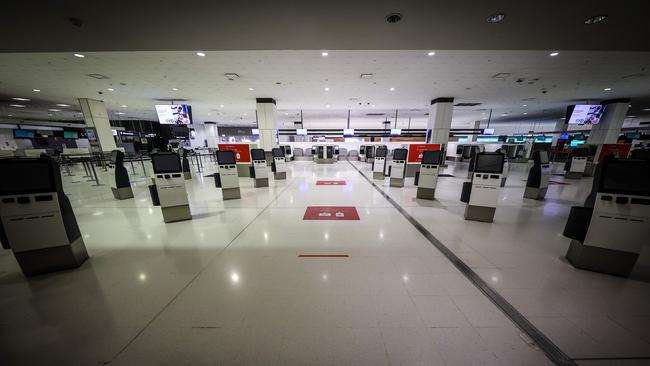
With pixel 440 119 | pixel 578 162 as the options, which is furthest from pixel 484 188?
pixel 578 162

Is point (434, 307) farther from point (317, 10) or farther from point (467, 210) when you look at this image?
point (317, 10)

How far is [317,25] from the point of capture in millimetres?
2766

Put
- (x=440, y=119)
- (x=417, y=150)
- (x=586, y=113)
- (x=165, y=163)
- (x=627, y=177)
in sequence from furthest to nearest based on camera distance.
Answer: (x=440, y=119)
(x=586, y=113)
(x=417, y=150)
(x=165, y=163)
(x=627, y=177)

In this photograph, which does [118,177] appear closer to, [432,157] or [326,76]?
[326,76]

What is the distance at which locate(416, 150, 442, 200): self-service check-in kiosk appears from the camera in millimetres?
5371

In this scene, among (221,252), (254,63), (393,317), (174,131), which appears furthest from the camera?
(174,131)

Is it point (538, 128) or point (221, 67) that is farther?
point (538, 128)

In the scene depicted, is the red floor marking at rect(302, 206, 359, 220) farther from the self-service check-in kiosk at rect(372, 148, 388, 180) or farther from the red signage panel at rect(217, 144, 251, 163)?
the red signage panel at rect(217, 144, 251, 163)

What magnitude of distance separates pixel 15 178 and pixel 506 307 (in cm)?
540

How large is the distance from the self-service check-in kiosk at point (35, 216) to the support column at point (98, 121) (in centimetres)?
1196

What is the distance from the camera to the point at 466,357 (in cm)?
148

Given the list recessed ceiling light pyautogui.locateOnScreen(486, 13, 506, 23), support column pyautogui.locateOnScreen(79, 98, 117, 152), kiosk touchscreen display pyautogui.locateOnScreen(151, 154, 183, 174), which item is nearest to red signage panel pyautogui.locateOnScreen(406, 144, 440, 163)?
recessed ceiling light pyautogui.locateOnScreen(486, 13, 506, 23)

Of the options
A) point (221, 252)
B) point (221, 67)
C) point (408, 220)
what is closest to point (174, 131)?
point (221, 67)

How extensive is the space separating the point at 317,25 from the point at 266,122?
365 inches
